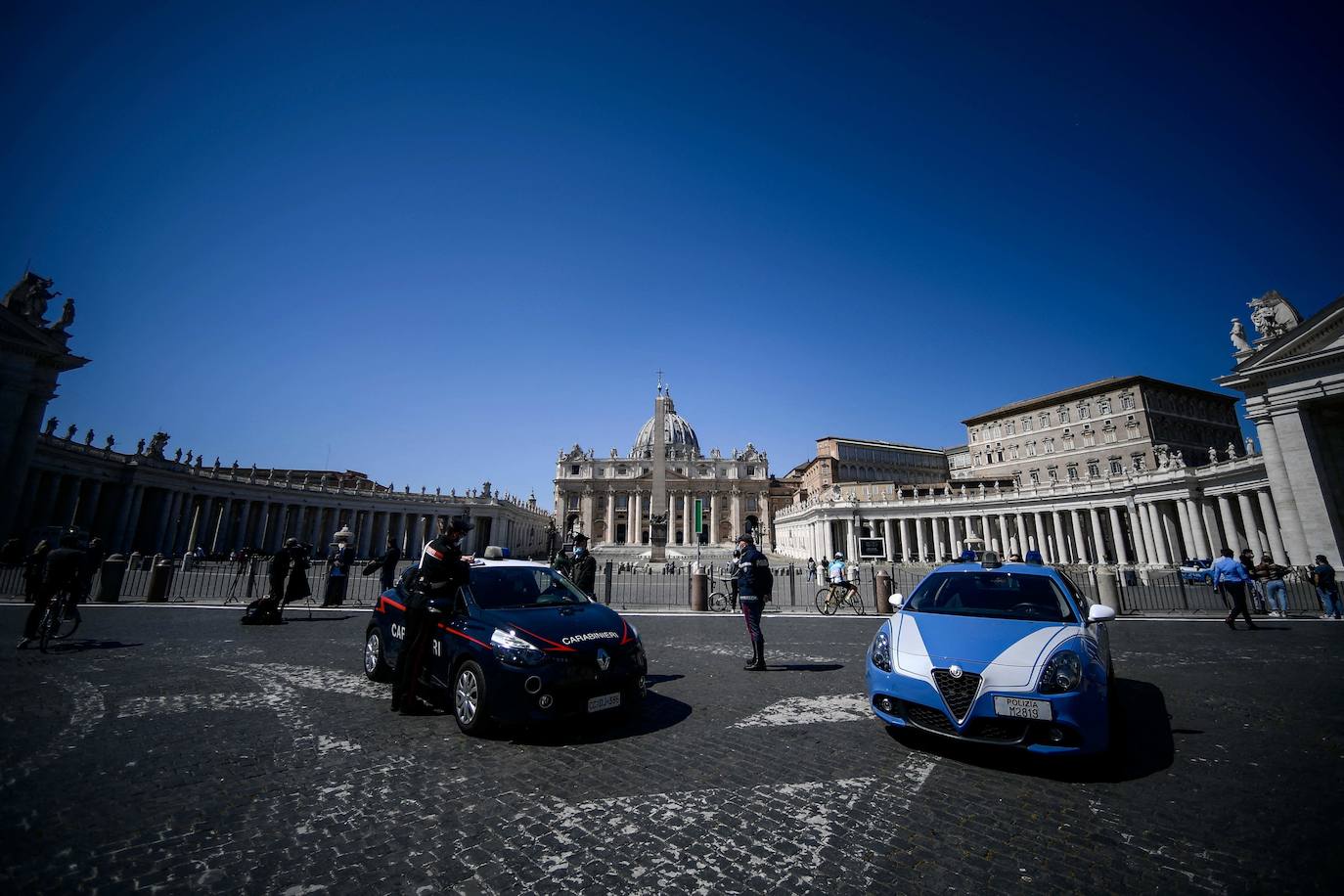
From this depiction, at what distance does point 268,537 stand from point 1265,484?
85.5m

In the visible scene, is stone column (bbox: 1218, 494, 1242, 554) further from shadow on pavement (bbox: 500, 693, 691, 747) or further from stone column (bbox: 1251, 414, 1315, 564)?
shadow on pavement (bbox: 500, 693, 691, 747)

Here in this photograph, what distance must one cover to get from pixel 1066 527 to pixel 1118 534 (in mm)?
4716

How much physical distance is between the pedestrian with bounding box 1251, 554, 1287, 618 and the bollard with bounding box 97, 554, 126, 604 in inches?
1407

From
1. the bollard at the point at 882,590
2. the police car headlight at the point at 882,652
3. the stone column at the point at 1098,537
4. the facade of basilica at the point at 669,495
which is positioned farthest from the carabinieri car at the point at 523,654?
the facade of basilica at the point at 669,495

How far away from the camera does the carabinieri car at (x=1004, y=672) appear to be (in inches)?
171

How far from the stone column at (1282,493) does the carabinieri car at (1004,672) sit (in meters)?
26.9

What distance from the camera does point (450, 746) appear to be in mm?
5082

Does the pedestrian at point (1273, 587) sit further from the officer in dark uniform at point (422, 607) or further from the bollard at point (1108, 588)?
the officer in dark uniform at point (422, 607)

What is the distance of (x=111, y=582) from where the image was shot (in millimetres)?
16547

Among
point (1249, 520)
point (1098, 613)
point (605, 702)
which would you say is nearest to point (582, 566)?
point (605, 702)

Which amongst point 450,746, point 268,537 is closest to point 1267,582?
point 450,746

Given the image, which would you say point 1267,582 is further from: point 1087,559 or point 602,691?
point 1087,559

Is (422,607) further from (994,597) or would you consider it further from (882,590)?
(882,590)

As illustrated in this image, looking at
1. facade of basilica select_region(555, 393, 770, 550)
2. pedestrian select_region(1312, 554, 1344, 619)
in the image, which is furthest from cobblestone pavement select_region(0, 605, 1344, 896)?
facade of basilica select_region(555, 393, 770, 550)
